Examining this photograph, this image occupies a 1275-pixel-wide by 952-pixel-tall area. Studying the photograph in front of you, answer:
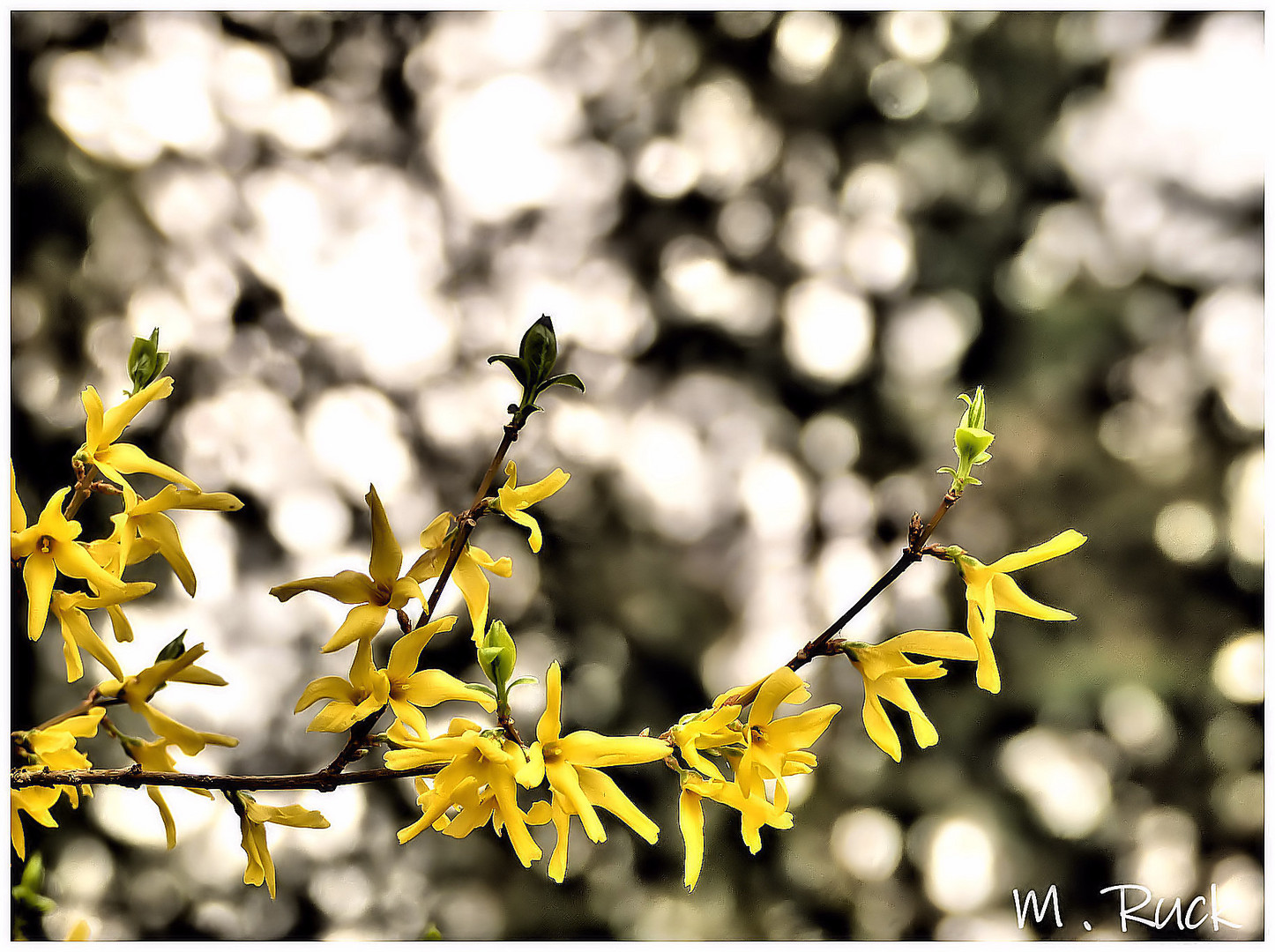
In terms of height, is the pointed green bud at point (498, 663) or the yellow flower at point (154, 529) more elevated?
the yellow flower at point (154, 529)

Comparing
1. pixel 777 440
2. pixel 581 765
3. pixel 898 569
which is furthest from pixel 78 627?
pixel 777 440

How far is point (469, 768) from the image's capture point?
0.34 meters

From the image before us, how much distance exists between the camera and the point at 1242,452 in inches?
77.3

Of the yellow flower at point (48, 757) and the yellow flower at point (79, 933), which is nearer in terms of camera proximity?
the yellow flower at point (48, 757)

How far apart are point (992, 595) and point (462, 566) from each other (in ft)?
0.87

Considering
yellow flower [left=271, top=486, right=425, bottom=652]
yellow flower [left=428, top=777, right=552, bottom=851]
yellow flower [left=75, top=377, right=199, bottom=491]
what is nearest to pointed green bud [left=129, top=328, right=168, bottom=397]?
yellow flower [left=75, top=377, right=199, bottom=491]

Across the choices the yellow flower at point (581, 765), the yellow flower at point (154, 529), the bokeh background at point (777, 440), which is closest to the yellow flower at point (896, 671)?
the yellow flower at point (581, 765)

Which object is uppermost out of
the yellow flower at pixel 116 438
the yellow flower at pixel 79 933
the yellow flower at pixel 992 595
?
the yellow flower at pixel 116 438

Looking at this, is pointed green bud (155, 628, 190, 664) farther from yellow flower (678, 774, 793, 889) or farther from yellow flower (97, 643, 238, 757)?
yellow flower (678, 774, 793, 889)

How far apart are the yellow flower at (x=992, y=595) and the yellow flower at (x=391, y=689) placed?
232 millimetres

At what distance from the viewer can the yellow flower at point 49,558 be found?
368mm

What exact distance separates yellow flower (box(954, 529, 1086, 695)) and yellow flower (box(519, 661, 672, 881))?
6.2 inches

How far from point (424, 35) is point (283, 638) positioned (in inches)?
59.1

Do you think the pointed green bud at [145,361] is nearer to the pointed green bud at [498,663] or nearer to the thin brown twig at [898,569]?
the pointed green bud at [498,663]
